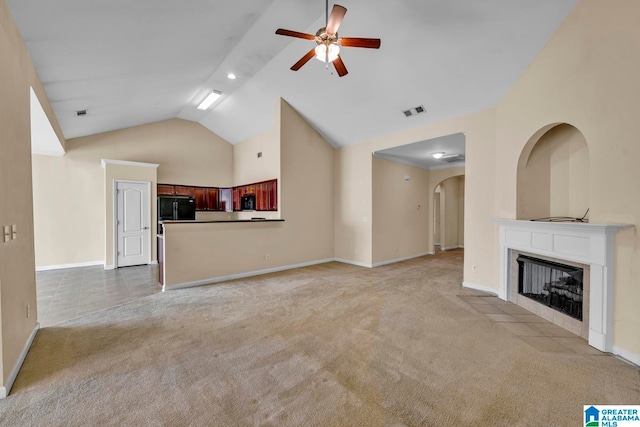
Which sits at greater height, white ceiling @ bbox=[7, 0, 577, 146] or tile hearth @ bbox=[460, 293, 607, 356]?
white ceiling @ bbox=[7, 0, 577, 146]

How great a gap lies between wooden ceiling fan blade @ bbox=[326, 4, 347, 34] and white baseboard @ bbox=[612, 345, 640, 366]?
3.90 metres

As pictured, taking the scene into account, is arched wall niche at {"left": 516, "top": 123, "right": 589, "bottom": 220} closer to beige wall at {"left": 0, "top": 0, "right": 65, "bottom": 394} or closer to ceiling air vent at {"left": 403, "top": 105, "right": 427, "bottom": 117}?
ceiling air vent at {"left": 403, "top": 105, "right": 427, "bottom": 117}

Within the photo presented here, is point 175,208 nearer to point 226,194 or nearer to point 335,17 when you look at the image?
point 226,194

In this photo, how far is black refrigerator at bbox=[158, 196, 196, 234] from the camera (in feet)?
22.3

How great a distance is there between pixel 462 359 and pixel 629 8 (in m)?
3.43

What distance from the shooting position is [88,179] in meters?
6.21

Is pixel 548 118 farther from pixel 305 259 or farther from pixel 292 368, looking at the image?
pixel 305 259

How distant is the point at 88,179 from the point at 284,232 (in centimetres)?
480

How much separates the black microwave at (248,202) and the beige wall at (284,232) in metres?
1.46

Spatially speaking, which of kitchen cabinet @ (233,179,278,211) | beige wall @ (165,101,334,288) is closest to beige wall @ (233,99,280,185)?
kitchen cabinet @ (233,179,278,211)

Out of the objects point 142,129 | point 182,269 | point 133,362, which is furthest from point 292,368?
point 142,129

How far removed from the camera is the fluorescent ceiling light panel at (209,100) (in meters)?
5.72

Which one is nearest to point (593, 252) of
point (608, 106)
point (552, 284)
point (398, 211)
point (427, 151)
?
point (552, 284)

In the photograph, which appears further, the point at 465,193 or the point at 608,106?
the point at 465,193
